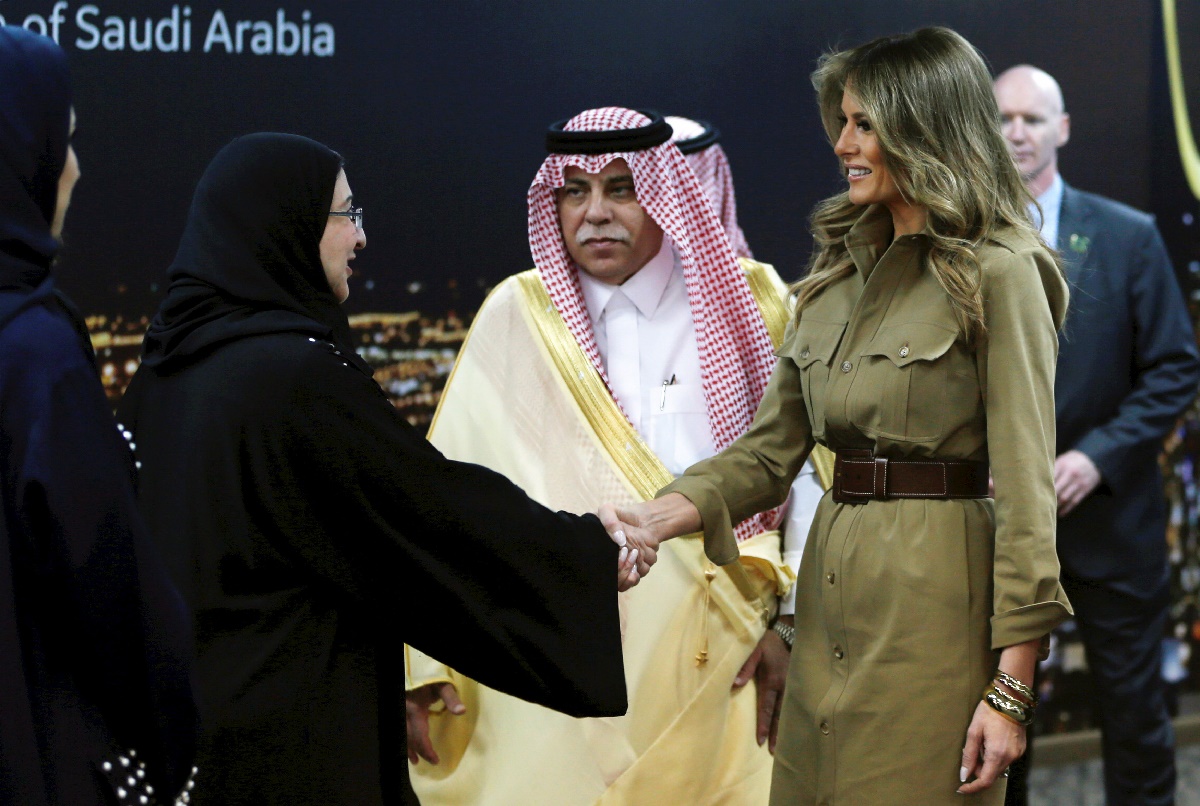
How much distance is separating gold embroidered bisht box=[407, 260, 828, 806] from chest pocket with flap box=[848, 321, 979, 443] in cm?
72

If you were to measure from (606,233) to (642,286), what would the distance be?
16 cm

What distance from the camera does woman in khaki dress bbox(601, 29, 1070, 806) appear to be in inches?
85.9

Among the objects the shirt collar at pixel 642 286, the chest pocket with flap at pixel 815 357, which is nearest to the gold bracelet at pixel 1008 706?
the chest pocket with flap at pixel 815 357

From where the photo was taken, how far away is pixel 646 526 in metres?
2.58

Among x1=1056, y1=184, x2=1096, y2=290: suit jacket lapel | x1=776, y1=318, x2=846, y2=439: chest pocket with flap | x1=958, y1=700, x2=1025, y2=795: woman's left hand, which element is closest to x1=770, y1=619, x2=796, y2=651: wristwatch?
x1=776, y1=318, x2=846, y2=439: chest pocket with flap

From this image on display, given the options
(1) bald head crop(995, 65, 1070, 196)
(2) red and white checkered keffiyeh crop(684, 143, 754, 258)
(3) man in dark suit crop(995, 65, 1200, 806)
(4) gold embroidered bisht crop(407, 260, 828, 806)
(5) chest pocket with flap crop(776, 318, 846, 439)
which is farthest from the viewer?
(1) bald head crop(995, 65, 1070, 196)

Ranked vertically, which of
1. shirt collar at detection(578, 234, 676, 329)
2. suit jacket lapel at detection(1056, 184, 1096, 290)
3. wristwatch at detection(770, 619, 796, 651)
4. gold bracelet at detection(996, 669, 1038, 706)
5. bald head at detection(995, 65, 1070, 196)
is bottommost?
wristwatch at detection(770, 619, 796, 651)

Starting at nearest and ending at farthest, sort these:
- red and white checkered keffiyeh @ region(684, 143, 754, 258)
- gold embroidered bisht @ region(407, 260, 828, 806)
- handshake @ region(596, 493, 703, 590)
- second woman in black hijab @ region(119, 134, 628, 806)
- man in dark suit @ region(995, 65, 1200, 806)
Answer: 1. second woman in black hijab @ region(119, 134, 628, 806)
2. handshake @ region(596, 493, 703, 590)
3. gold embroidered bisht @ region(407, 260, 828, 806)
4. red and white checkered keffiyeh @ region(684, 143, 754, 258)
5. man in dark suit @ region(995, 65, 1200, 806)

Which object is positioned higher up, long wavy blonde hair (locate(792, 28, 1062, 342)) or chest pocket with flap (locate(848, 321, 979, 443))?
long wavy blonde hair (locate(792, 28, 1062, 342))

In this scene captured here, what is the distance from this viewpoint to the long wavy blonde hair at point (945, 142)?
89.6 inches

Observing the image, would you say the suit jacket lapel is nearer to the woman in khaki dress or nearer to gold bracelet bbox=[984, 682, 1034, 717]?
the woman in khaki dress

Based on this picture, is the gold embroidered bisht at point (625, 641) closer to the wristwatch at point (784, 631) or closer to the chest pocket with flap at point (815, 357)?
the wristwatch at point (784, 631)

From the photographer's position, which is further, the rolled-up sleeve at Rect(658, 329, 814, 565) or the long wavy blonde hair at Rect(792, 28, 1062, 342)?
the rolled-up sleeve at Rect(658, 329, 814, 565)

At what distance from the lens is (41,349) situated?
1.70m
